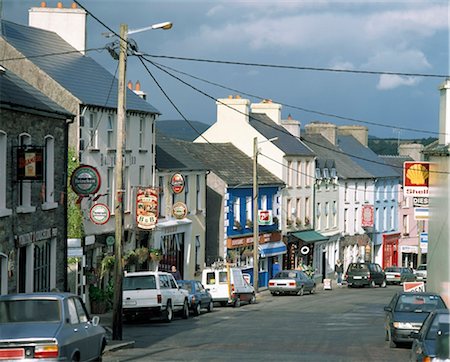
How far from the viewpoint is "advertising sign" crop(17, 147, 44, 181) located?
27.5 m

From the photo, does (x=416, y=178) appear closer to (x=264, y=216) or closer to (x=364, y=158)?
(x=264, y=216)

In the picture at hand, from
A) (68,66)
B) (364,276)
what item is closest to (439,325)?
(68,66)

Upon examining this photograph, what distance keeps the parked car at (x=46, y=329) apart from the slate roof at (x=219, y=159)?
34026 millimetres

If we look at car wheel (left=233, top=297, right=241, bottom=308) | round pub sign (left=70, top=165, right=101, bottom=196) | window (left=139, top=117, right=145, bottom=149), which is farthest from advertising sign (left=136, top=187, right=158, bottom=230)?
car wheel (left=233, top=297, right=241, bottom=308)

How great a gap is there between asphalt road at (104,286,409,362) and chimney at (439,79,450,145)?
24.4 ft

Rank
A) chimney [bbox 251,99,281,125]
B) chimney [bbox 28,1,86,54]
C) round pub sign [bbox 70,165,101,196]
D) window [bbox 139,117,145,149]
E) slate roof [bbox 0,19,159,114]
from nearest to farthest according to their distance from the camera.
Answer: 1. round pub sign [bbox 70,165,101,196]
2. slate roof [bbox 0,19,159,114]
3. chimney [bbox 28,1,86,54]
4. window [bbox 139,117,145,149]
5. chimney [bbox 251,99,281,125]

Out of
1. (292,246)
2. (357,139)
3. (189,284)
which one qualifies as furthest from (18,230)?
(357,139)

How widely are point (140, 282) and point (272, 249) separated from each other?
30909mm

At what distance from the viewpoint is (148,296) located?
36.3 m

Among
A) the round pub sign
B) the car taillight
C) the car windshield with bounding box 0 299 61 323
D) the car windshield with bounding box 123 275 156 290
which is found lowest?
the car windshield with bounding box 123 275 156 290

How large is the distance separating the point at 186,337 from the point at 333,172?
1928 inches

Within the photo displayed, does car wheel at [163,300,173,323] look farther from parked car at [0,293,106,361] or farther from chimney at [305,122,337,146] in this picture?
chimney at [305,122,337,146]

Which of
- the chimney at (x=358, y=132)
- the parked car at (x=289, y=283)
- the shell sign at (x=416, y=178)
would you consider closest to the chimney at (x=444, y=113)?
the shell sign at (x=416, y=178)

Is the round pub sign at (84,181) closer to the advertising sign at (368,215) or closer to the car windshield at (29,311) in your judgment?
the car windshield at (29,311)
